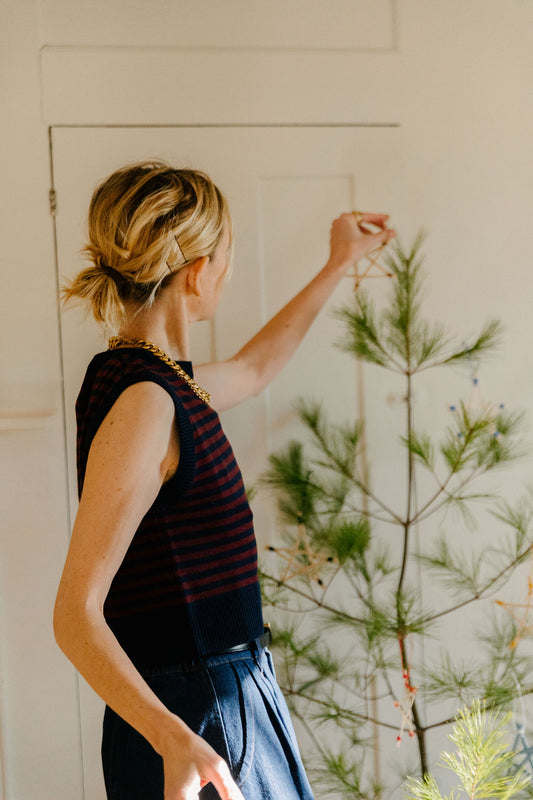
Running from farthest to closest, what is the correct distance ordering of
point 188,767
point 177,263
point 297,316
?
point 297,316 < point 177,263 < point 188,767

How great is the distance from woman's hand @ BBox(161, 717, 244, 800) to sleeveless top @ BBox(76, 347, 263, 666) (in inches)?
8.6

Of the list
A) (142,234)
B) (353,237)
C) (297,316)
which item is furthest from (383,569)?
(142,234)

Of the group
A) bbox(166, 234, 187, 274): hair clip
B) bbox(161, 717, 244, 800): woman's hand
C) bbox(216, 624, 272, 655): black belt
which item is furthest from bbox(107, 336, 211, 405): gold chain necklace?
bbox(161, 717, 244, 800): woman's hand

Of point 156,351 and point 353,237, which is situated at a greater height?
point 353,237

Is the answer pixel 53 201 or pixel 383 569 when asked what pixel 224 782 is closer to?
pixel 383 569

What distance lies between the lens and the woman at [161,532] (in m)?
0.84

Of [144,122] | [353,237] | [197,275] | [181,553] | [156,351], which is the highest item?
[144,122]

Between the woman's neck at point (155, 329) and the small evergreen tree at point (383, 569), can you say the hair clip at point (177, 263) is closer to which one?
the woman's neck at point (155, 329)

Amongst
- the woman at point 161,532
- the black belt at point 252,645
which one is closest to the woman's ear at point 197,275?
the woman at point 161,532

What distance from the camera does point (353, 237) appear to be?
5.22 feet

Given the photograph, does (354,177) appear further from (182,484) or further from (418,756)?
(418,756)

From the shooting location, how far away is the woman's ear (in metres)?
1.11

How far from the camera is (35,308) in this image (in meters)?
1.61

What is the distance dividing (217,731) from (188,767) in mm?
227
